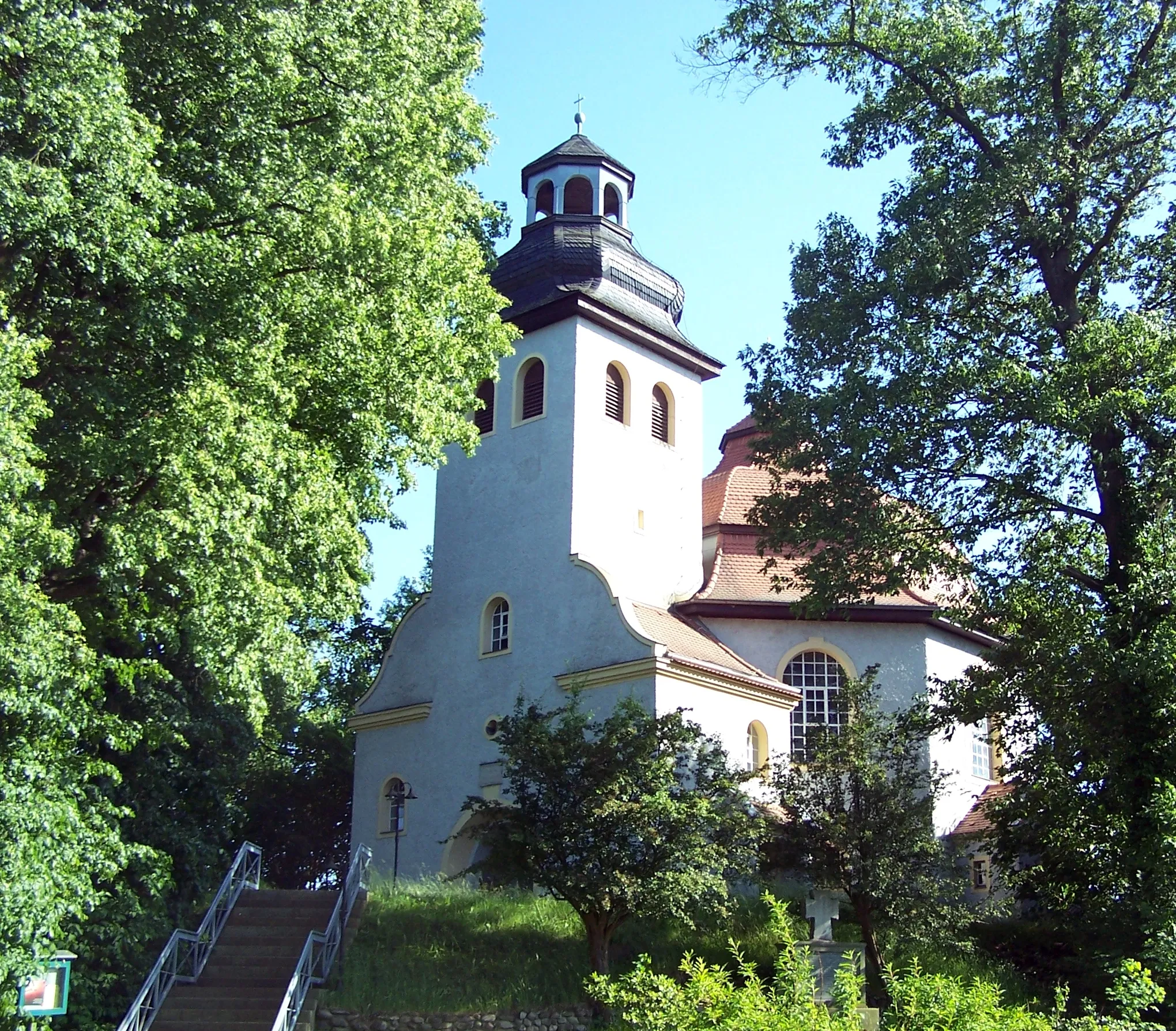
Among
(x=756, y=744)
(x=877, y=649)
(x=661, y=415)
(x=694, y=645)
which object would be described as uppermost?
(x=661, y=415)

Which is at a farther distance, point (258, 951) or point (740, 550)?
point (740, 550)

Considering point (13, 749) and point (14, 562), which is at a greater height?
point (14, 562)

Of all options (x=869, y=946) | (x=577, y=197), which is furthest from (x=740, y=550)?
(x=869, y=946)

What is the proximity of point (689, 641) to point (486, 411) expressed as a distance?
633cm

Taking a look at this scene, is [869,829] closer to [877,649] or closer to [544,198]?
[877,649]

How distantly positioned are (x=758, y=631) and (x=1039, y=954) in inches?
312

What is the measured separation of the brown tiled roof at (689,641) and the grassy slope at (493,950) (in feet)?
14.8

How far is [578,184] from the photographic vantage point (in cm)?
2803

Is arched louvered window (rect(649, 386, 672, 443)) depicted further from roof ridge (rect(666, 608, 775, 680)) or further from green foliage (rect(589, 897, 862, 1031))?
green foliage (rect(589, 897, 862, 1031))

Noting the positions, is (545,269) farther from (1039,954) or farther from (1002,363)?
(1039,954)

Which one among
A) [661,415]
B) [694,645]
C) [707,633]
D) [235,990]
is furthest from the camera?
[661,415]

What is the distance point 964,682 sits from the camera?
18.1m

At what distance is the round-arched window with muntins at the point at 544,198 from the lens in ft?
91.8

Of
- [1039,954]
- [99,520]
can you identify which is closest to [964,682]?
[1039,954]
